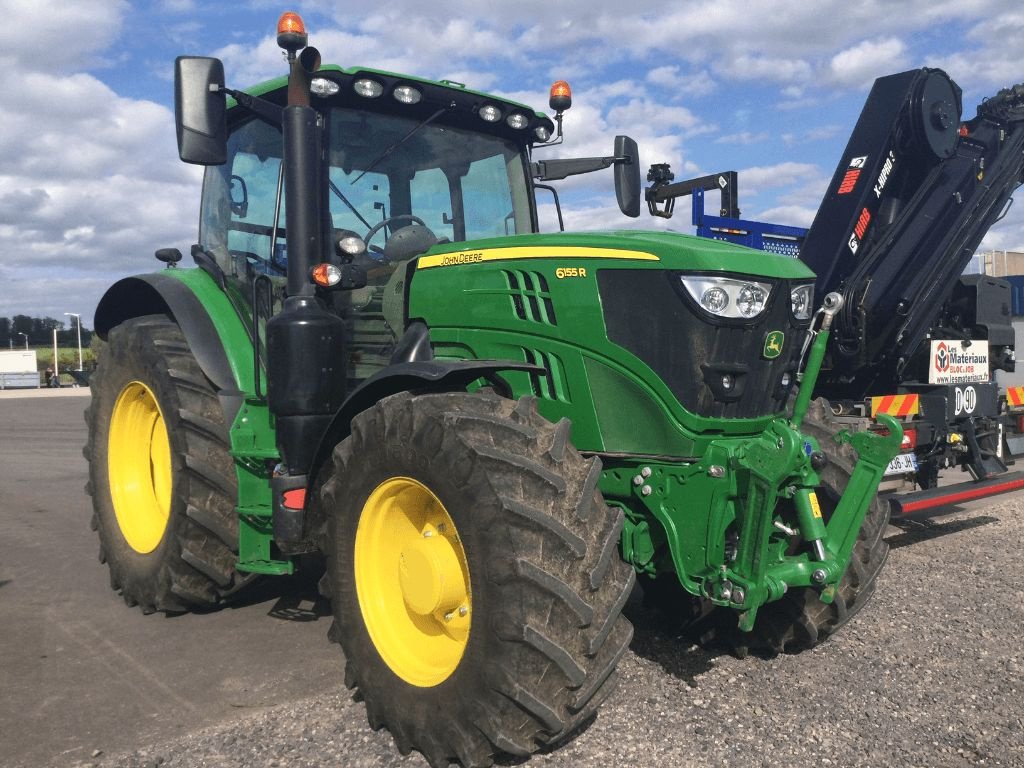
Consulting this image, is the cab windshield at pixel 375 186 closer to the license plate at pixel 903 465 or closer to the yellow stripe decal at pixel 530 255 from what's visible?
the yellow stripe decal at pixel 530 255

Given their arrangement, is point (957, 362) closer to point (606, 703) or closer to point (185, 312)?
point (606, 703)

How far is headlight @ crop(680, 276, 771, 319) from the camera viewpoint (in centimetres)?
313

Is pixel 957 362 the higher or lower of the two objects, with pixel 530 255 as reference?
lower

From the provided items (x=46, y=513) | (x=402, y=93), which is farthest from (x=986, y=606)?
(x=46, y=513)

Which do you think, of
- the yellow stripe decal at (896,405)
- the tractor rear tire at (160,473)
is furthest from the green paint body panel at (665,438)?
the yellow stripe decal at (896,405)

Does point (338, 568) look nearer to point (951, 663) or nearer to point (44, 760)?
point (44, 760)

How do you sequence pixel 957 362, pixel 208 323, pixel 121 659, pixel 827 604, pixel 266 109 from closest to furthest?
pixel 827 604 → pixel 266 109 → pixel 121 659 → pixel 208 323 → pixel 957 362

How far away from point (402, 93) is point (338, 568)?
2080mm

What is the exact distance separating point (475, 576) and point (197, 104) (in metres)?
2.07

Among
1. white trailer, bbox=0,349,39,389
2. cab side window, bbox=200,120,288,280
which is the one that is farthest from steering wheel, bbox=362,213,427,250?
white trailer, bbox=0,349,39,389

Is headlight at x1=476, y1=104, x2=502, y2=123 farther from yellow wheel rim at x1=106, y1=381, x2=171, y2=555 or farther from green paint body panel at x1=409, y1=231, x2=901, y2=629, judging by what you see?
yellow wheel rim at x1=106, y1=381, x2=171, y2=555

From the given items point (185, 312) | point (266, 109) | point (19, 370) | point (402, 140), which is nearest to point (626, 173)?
point (402, 140)

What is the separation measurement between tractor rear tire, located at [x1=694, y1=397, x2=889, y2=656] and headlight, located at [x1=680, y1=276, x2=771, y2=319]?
0.90 meters

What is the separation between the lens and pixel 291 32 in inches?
→ 142
